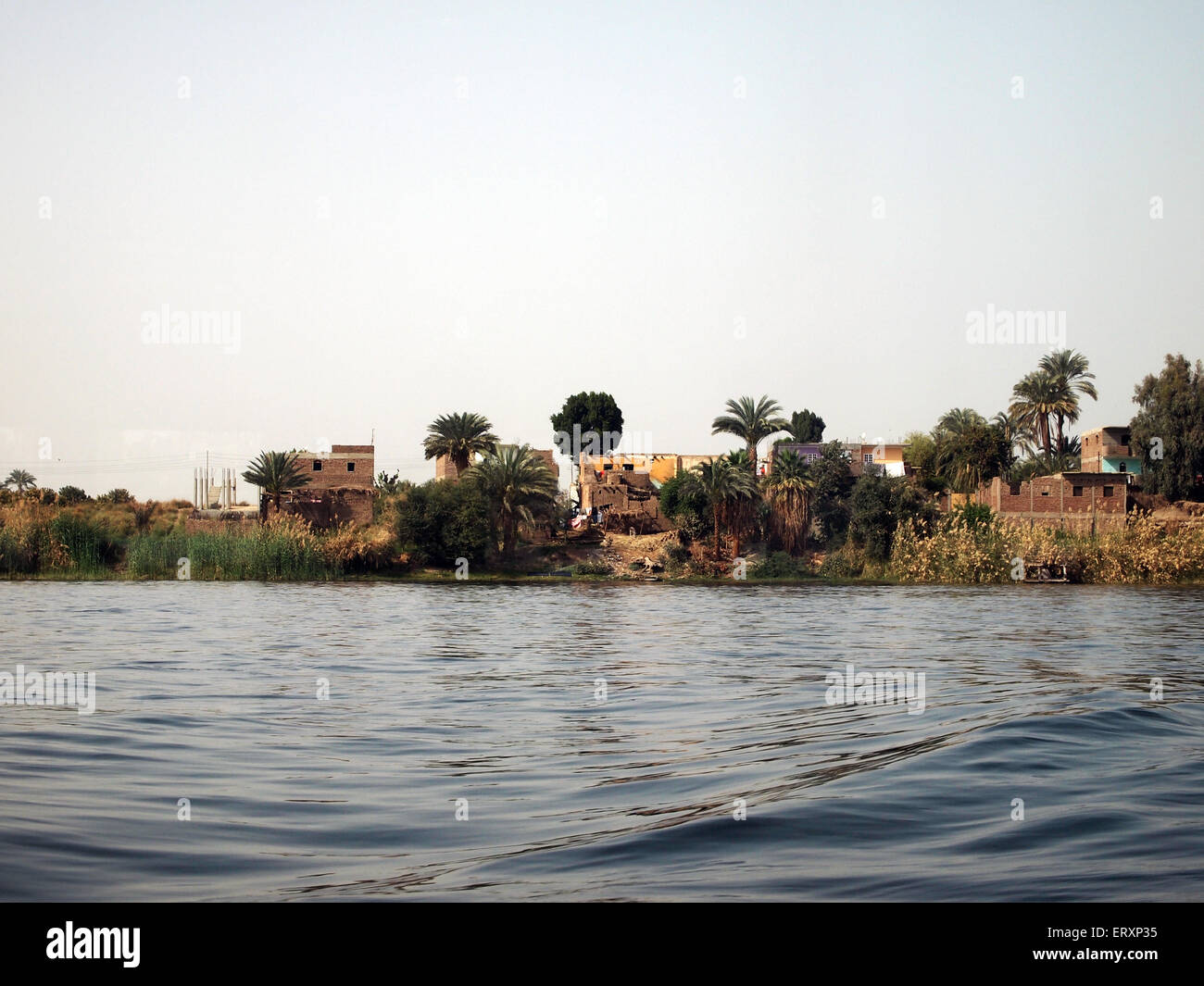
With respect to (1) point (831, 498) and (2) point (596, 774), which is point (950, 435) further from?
(2) point (596, 774)

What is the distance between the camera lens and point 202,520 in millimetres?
61250

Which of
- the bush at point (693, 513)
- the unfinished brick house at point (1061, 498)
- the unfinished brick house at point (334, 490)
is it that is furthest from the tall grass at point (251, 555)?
the unfinished brick house at point (1061, 498)

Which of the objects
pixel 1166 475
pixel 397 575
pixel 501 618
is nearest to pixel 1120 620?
pixel 501 618

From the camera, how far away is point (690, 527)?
204 feet

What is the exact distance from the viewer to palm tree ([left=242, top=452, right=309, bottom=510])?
62.7 m

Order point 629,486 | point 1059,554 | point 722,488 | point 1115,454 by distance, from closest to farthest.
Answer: point 1059,554 < point 722,488 < point 629,486 < point 1115,454

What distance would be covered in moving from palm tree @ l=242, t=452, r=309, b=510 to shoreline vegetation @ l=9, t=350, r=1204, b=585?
10 cm

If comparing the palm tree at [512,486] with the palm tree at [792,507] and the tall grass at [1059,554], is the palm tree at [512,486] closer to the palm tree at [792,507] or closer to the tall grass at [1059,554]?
the palm tree at [792,507]

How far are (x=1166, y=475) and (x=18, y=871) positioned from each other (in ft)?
244

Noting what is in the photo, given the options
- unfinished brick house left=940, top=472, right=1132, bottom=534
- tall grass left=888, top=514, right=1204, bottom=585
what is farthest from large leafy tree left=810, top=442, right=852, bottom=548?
unfinished brick house left=940, top=472, right=1132, bottom=534

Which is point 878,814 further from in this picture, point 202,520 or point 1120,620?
point 202,520

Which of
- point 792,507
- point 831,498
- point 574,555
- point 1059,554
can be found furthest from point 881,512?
point 574,555

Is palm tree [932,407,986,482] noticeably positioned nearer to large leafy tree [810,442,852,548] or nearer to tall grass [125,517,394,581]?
large leafy tree [810,442,852,548]

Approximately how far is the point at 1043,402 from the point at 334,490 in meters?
48.8
